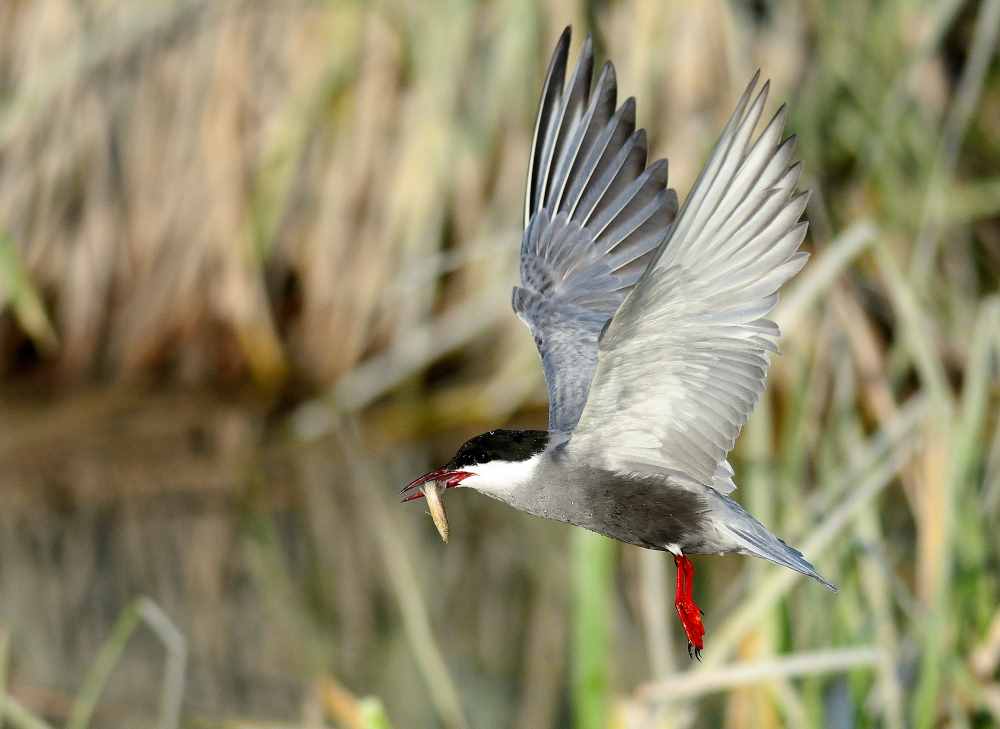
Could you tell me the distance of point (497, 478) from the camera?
1295 millimetres

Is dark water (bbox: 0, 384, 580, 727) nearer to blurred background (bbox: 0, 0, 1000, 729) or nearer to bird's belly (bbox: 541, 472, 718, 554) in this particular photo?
blurred background (bbox: 0, 0, 1000, 729)

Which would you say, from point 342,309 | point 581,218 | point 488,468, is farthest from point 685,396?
point 342,309

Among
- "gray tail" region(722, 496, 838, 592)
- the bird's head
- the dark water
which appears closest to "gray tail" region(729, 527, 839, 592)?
"gray tail" region(722, 496, 838, 592)

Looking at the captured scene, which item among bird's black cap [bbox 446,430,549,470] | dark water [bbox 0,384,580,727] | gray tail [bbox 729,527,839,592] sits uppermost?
bird's black cap [bbox 446,430,549,470]

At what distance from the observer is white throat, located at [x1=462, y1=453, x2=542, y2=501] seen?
1.29 meters

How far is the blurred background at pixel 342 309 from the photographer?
4.20m

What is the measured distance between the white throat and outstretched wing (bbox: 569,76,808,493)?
0.40 feet

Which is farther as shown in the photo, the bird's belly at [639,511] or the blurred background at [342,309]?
the blurred background at [342,309]

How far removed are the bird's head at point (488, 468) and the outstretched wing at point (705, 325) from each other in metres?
0.10

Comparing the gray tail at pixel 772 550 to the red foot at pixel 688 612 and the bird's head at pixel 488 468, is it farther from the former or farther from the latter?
the bird's head at pixel 488 468

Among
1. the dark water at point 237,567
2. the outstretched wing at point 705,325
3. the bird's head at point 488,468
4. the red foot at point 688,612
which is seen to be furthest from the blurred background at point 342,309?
the bird's head at point 488,468

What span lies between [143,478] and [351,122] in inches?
63.9

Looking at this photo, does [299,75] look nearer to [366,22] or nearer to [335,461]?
[366,22]

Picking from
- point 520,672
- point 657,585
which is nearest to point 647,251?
point 657,585
